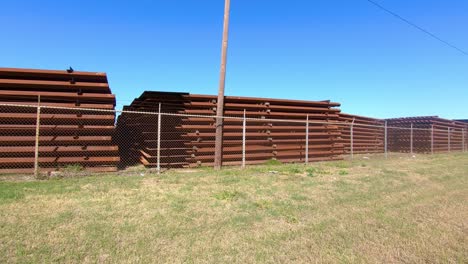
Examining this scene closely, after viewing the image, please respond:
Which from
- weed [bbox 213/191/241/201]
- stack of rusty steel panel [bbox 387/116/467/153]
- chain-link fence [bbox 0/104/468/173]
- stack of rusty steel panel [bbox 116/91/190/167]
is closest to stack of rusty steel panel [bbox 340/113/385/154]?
stack of rusty steel panel [bbox 387/116/467/153]

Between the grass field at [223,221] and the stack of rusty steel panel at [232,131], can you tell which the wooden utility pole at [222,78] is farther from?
the grass field at [223,221]

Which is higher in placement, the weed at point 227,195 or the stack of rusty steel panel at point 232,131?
the stack of rusty steel panel at point 232,131

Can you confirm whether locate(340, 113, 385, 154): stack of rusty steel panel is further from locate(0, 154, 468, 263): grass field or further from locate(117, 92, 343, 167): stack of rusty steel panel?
locate(0, 154, 468, 263): grass field

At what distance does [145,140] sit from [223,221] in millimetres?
6575

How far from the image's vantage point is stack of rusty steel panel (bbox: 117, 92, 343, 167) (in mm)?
11367

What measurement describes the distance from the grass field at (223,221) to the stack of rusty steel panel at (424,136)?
1586cm

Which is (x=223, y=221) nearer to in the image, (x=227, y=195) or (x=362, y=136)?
(x=227, y=195)

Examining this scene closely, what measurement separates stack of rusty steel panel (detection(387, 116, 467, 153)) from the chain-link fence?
8.82 metres

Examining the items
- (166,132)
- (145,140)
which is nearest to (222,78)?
(166,132)

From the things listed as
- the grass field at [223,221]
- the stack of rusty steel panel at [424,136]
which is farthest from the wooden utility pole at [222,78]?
the stack of rusty steel panel at [424,136]

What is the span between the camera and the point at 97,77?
9.97 metres

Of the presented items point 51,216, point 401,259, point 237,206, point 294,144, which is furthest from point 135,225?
point 294,144

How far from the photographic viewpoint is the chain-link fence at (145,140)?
9.13 m

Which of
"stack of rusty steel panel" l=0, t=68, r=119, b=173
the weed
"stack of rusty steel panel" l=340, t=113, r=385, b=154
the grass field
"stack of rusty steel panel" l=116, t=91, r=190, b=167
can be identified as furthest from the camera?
"stack of rusty steel panel" l=340, t=113, r=385, b=154
